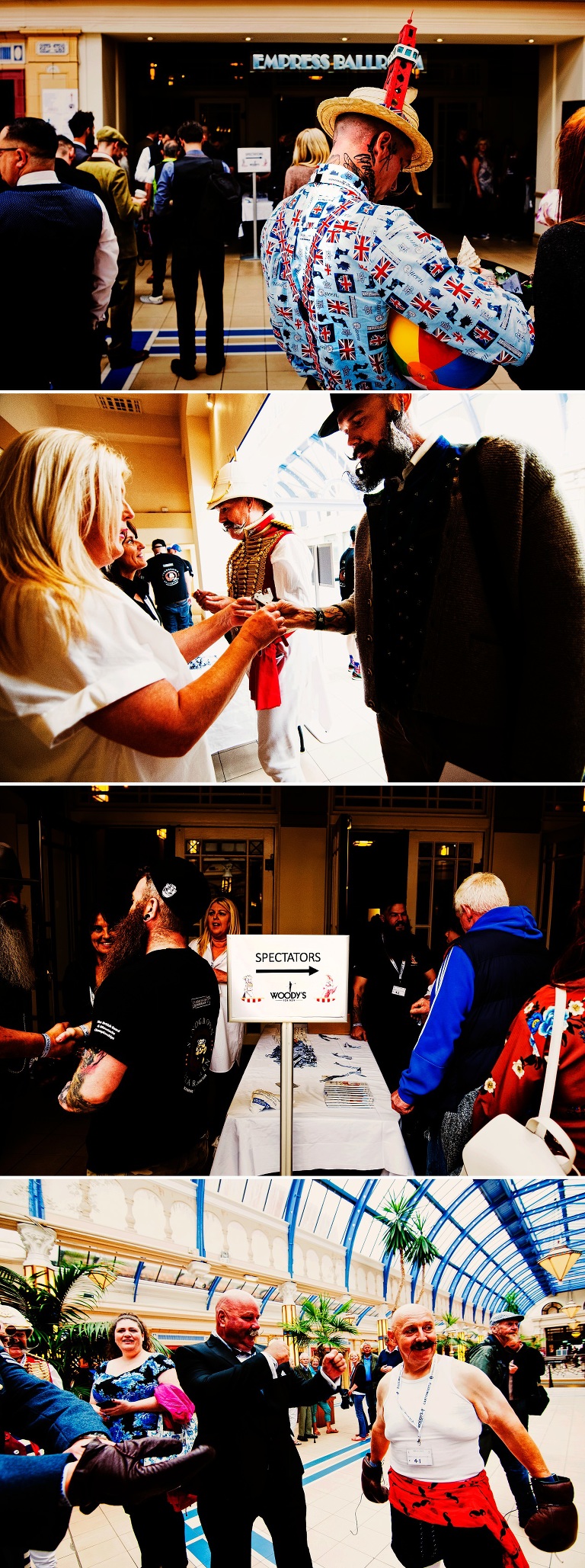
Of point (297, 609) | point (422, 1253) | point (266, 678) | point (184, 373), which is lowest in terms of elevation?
point (422, 1253)

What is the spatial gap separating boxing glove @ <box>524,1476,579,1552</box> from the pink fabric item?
2.19 ft

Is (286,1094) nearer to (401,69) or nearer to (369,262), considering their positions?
(369,262)

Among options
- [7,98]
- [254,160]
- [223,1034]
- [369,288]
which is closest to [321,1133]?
[223,1034]

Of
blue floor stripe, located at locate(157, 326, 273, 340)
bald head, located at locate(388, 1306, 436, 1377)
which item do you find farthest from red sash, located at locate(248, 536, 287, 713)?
blue floor stripe, located at locate(157, 326, 273, 340)

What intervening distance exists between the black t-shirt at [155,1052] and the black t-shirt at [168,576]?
71cm

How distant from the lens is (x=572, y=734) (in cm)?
168

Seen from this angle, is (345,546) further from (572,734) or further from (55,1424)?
(55,1424)

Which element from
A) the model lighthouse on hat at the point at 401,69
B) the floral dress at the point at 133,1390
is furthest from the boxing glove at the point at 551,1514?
the model lighthouse on hat at the point at 401,69

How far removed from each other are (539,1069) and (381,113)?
5.48 feet

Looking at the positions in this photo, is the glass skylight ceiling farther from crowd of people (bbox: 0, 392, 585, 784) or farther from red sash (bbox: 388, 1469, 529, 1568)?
crowd of people (bbox: 0, 392, 585, 784)

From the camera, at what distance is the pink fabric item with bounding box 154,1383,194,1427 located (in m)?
1.95

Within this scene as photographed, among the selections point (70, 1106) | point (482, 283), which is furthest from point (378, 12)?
point (70, 1106)

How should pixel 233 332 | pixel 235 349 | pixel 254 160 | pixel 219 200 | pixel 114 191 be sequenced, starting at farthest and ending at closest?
pixel 254 160 < pixel 233 332 < pixel 235 349 < pixel 114 191 < pixel 219 200

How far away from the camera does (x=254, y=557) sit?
5.50ft
